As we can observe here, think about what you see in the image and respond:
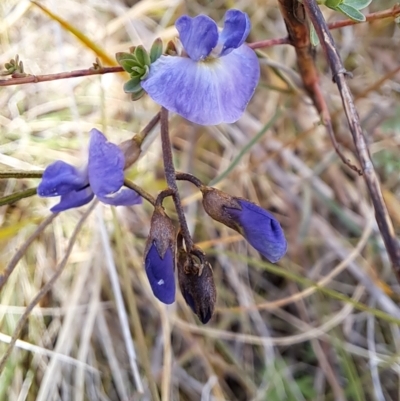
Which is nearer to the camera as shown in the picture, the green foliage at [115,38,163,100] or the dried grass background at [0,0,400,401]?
the green foliage at [115,38,163,100]

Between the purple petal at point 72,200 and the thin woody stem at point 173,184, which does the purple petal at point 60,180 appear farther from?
the thin woody stem at point 173,184

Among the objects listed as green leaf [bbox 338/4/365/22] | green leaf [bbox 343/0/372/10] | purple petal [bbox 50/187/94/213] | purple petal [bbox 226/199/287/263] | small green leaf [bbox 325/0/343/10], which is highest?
green leaf [bbox 343/0/372/10]

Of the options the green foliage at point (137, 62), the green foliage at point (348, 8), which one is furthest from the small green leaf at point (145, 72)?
the green foliage at point (348, 8)

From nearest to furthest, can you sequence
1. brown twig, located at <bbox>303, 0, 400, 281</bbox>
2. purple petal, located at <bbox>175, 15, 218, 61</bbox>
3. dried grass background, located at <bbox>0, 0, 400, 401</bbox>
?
1. brown twig, located at <bbox>303, 0, 400, 281</bbox>
2. purple petal, located at <bbox>175, 15, 218, 61</bbox>
3. dried grass background, located at <bbox>0, 0, 400, 401</bbox>

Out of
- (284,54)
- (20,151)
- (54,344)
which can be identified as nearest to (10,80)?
(20,151)

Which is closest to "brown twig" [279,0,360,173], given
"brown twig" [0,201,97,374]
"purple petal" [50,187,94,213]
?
"purple petal" [50,187,94,213]

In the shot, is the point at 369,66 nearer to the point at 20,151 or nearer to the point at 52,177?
the point at 20,151

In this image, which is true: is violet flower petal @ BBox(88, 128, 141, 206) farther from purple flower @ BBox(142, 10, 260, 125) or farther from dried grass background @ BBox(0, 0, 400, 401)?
dried grass background @ BBox(0, 0, 400, 401)
